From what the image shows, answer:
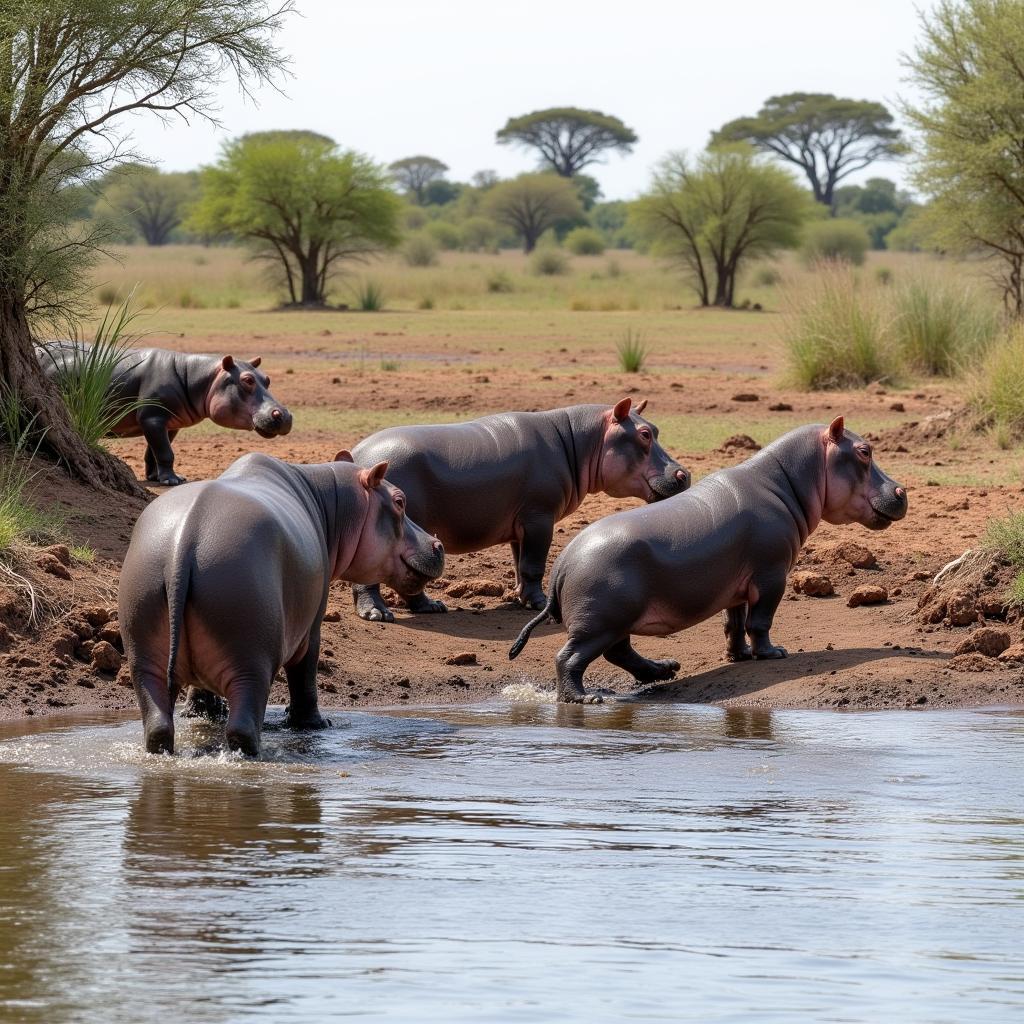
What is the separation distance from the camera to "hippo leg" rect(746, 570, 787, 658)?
27.0ft

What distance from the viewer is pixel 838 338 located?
18.9 meters

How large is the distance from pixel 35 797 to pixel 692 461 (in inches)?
329

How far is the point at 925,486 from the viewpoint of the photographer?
12438 millimetres

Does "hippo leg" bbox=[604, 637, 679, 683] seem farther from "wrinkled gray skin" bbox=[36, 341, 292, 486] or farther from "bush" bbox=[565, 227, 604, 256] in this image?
"bush" bbox=[565, 227, 604, 256]

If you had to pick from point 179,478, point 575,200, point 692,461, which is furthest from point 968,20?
point 575,200

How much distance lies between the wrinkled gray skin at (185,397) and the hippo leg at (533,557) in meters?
3.22

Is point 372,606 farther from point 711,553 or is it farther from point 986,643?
point 986,643

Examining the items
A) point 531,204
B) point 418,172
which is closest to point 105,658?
point 531,204

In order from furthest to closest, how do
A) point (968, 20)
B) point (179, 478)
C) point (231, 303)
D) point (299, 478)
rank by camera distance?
point (231, 303) → point (968, 20) → point (179, 478) → point (299, 478)

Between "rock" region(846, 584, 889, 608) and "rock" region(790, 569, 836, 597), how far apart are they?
282 millimetres

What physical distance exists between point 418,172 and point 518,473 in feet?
313

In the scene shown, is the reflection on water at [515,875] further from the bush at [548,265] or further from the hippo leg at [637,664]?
the bush at [548,265]

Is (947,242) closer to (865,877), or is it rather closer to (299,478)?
(299,478)

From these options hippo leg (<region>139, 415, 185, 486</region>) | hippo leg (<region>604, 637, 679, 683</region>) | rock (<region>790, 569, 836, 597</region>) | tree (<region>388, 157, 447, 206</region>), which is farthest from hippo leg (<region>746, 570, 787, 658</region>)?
tree (<region>388, 157, 447, 206</region>)
